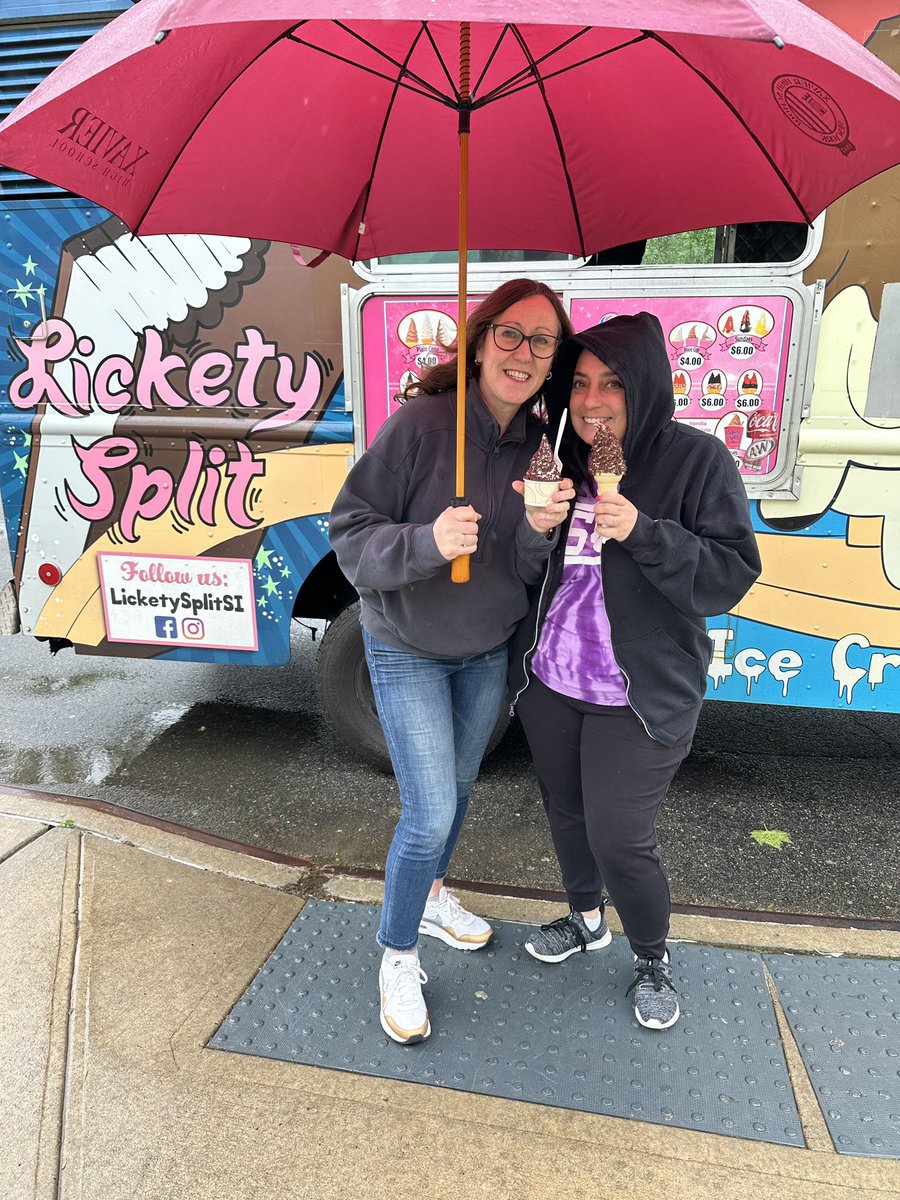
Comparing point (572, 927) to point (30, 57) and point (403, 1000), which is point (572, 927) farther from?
point (30, 57)

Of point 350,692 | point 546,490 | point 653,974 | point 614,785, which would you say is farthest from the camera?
point 350,692

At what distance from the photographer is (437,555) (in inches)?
74.5

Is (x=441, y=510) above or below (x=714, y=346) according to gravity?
below

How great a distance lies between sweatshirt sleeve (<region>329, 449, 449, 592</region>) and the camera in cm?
193

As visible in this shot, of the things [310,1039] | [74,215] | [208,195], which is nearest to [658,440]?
[208,195]

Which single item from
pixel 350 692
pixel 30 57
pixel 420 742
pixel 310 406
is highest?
pixel 30 57

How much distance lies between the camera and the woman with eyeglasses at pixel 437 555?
80.2 inches

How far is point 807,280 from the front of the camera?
3027 millimetres

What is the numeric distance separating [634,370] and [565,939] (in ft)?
5.53

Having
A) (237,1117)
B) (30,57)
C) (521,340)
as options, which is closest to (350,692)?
(237,1117)

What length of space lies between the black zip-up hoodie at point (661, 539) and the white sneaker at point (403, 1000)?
0.94m

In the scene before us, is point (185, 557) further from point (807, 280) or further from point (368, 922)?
point (807, 280)

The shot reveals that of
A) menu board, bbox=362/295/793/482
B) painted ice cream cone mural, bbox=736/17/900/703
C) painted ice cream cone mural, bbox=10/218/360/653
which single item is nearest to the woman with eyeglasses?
menu board, bbox=362/295/793/482

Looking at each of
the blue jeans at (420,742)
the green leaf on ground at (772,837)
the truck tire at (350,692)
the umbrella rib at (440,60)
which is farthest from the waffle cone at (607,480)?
the green leaf on ground at (772,837)
